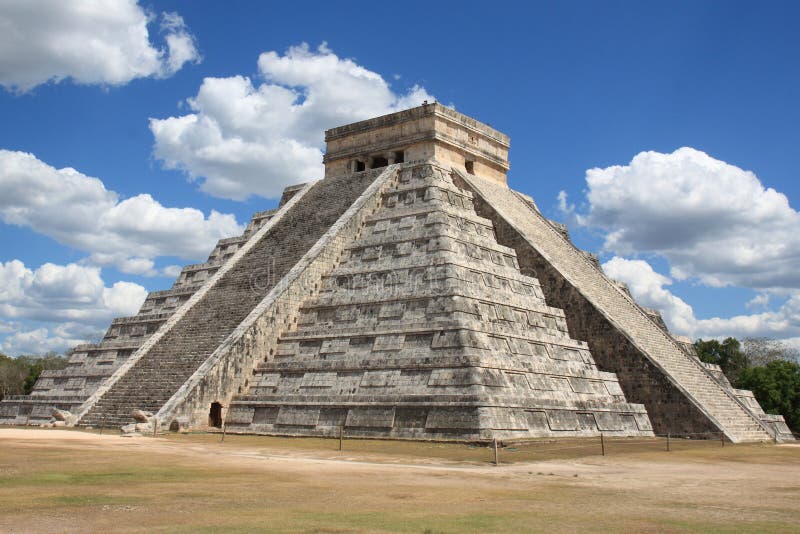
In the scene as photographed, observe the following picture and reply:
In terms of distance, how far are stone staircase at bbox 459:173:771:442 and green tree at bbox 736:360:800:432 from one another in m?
10.2

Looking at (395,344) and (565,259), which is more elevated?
(565,259)

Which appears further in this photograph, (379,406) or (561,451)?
(379,406)

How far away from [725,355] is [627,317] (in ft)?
69.4

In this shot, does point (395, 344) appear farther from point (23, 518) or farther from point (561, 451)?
point (23, 518)

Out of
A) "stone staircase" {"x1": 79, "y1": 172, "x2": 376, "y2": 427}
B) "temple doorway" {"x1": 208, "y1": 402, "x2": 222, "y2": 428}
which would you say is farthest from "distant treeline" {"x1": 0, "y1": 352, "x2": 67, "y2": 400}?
"temple doorway" {"x1": 208, "y1": 402, "x2": 222, "y2": 428}

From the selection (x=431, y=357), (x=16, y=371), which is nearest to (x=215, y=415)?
(x=431, y=357)

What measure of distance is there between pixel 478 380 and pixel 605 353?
23.2 feet

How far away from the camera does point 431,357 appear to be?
19203mm

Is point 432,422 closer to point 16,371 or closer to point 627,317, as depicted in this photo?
point 627,317

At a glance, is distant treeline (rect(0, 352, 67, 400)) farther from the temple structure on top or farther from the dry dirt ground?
the dry dirt ground

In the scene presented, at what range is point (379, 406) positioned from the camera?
61.9 feet

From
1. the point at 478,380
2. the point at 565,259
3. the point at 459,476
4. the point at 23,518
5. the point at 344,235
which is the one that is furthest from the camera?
the point at 565,259

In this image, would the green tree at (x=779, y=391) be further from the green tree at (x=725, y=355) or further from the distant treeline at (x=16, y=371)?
the distant treeline at (x=16, y=371)

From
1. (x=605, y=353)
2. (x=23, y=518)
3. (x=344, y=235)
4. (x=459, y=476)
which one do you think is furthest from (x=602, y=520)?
(x=344, y=235)
